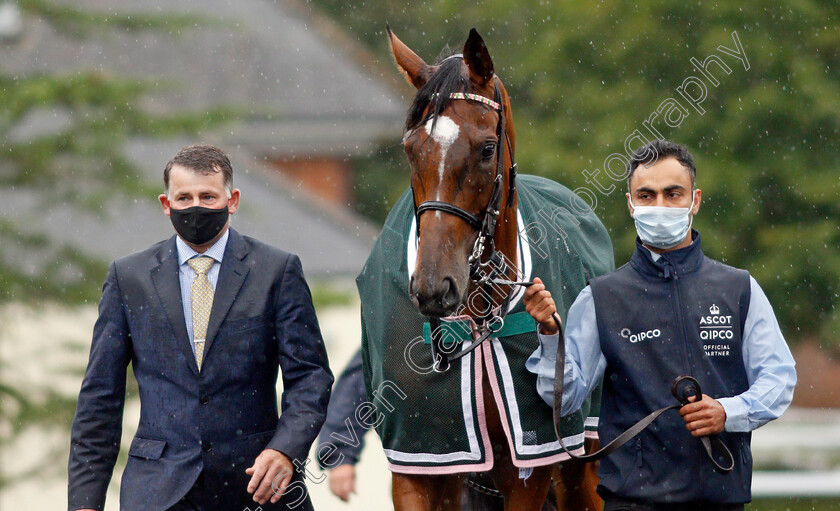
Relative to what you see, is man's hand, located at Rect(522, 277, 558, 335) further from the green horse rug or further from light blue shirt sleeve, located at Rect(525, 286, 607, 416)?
the green horse rug

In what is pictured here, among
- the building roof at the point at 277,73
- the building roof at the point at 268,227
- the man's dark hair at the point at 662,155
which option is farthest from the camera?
the building roof at the point at 277,73

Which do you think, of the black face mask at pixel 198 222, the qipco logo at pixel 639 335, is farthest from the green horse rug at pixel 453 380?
the black face mask at pixel 198 222

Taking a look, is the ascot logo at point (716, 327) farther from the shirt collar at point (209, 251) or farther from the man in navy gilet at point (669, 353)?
the shirt collar at point (209, 251)

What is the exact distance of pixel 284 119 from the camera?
26.1m

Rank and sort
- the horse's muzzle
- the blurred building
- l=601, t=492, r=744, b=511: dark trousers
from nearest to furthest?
1. the horse's muzzle
2. l=601, t=492, r=744, b=511: dark trousers
3. the blurred building

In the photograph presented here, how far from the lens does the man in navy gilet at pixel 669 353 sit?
A: 3799 mm

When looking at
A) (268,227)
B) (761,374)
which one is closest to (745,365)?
(761,374)

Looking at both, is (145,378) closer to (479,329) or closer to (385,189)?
(479,329)

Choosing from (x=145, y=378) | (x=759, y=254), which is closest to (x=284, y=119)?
(x=759, y=254)

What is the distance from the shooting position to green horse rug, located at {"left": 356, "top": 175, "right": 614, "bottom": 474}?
425cm

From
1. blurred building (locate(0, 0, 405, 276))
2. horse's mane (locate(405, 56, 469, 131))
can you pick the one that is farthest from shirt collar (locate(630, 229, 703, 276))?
blurred building (locate(0, 0, 405, 276))

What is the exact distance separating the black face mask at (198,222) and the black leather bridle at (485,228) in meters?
0.75

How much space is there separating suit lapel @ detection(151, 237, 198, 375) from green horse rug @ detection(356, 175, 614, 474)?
2.33 ft

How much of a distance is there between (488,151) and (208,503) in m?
1.60
